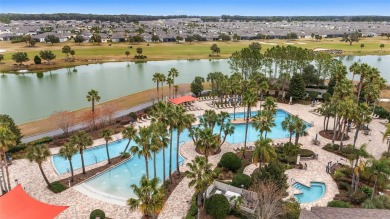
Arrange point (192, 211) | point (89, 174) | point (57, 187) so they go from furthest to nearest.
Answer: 1. point (89, 174)
2. point (57, 187)
3. point (192, 211)

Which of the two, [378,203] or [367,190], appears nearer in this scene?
[378,203]

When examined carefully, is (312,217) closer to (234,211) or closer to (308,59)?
(234,211)

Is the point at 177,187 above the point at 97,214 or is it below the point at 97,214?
below

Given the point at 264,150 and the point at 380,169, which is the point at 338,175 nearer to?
the point at 380,169

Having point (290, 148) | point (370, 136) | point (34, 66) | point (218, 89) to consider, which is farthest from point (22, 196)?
point (34, 66)

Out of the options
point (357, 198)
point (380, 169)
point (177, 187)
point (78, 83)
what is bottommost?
point (177, 187)

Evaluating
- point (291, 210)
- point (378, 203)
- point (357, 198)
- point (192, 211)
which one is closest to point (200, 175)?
point (192, 211)
